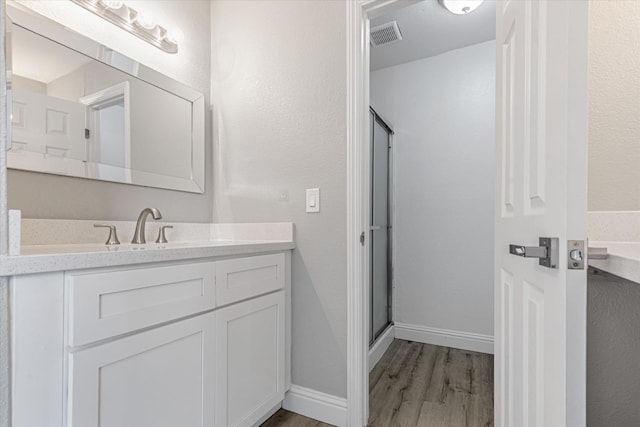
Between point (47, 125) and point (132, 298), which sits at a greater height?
point (47, 125)

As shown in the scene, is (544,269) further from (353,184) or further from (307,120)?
(307,120)

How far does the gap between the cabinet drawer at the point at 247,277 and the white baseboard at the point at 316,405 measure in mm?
565

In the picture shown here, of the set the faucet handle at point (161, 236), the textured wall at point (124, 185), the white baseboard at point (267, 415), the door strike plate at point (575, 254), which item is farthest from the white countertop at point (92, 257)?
the door strike plate at point (575, 254)

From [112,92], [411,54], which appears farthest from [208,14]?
[411,54]

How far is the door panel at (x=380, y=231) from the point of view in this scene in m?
2.34

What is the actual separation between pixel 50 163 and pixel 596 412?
7.44 feet

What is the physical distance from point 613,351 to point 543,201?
870 mm

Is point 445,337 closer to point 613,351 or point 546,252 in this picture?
point 613,351

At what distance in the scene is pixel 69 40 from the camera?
132cm

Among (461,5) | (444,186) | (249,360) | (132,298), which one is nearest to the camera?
(132,298)

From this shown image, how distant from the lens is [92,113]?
139 centimetres

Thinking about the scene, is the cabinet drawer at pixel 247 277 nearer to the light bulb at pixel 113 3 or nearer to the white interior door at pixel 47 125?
the white interior door at pixel 47 125

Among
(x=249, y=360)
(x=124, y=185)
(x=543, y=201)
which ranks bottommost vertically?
(x=249, y=360)

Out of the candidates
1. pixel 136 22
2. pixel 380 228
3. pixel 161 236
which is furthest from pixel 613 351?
pixel 136 22
